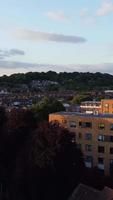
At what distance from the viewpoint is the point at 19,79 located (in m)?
191

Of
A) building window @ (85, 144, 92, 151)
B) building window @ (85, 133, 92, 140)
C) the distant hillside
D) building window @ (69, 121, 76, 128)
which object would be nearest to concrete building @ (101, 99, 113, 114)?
building window @ (69, 121, 76, 128)

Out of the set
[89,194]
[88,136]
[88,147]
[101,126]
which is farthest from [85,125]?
[89,194]

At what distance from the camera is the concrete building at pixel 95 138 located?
159 feet

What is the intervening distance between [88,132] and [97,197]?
21470 mm

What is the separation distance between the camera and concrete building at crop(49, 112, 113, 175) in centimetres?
4856

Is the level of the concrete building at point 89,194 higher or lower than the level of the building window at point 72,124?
lower

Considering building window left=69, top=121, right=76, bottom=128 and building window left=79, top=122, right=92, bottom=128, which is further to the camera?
building window left=69, top=121, right=76, bottom=128

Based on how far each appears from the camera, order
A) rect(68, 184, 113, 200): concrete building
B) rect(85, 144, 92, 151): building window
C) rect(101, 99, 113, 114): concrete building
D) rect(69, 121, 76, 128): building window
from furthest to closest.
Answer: rect(101, 99, 113, 114): concrete building, rect(69, 121, 76, 128): building window, rect(85, 144, 92, 151): building window, rect(68, 184, 113, 200): concrete building

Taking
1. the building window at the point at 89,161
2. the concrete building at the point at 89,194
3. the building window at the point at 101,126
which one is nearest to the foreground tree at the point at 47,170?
the concrete building at the point at 89,194

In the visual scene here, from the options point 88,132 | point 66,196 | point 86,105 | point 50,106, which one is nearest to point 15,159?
point 66,196

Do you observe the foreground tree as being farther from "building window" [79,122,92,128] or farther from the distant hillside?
the distant hillside

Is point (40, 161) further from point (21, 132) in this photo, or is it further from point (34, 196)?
point (21, 132)

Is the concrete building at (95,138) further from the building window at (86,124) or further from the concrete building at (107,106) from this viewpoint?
the concrete building at (107,106)

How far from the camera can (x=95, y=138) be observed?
4972cm
